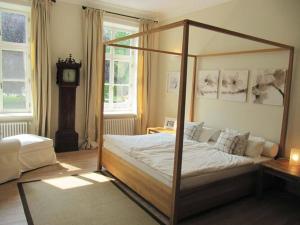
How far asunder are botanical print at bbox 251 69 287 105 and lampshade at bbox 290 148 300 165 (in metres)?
0.66

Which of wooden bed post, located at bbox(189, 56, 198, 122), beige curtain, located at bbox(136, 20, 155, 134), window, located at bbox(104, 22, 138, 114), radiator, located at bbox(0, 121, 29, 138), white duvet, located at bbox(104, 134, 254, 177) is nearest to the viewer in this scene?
white duvet, located at bbox(104, 134, 254, 177)

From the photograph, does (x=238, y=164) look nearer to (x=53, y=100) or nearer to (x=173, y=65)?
(x=173, y=65)

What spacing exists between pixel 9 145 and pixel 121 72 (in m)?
2.89

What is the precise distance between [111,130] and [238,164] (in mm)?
3012

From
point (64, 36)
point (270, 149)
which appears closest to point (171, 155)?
point (270, 149)

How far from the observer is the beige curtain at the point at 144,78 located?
544 cm

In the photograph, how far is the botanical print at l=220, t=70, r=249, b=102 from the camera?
12.6 feet

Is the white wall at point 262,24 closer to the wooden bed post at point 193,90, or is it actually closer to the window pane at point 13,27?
the wooden bed post at point 193,90

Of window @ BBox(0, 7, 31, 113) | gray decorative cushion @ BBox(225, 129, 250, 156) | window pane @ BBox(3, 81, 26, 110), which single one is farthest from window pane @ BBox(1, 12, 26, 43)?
gray decorative cushion @ BBox(225, 129, 250, 156)

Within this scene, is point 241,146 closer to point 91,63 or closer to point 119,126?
point 119,126

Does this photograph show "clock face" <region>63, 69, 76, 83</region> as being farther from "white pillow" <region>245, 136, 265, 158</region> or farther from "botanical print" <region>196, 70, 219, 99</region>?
"white pillow" <region>245, 136, 265, 158</region>

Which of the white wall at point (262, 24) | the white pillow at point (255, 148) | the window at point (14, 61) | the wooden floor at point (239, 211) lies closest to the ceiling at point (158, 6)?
the white wall at point (262, 24)

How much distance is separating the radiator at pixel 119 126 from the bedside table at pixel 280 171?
3094mm

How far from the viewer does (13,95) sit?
4.50 meters
